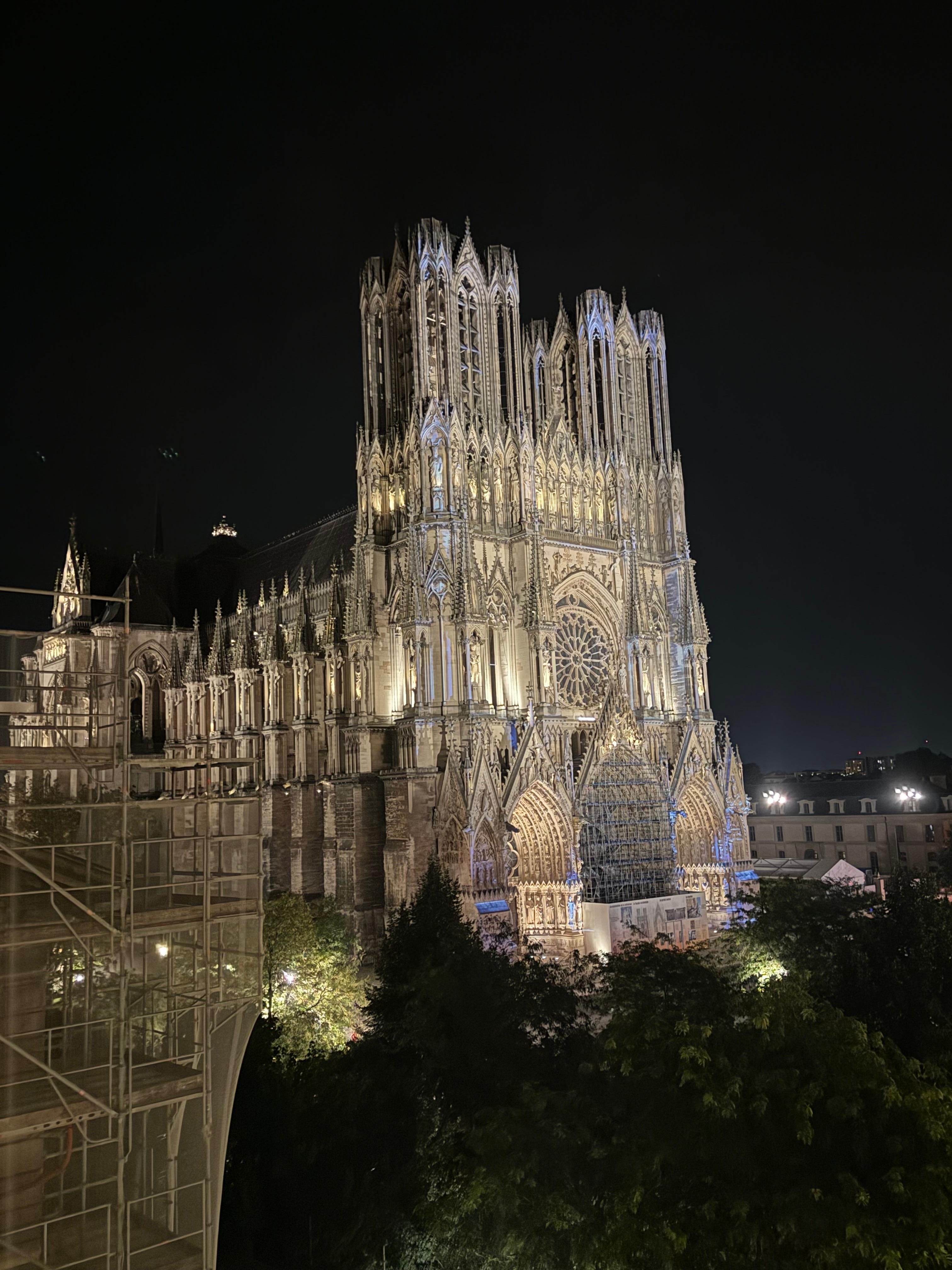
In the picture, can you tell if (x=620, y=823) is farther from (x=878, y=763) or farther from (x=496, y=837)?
(x=878, y=763)

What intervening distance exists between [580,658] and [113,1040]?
37.3 metres

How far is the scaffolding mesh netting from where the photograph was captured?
4325 cm

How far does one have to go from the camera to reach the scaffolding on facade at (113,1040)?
13.0 meters

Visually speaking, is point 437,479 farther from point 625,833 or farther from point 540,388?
point 625,833

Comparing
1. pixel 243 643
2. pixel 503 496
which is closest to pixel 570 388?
pixel 503 496

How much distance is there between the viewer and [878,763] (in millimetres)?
109062

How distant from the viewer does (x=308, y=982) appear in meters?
33.2

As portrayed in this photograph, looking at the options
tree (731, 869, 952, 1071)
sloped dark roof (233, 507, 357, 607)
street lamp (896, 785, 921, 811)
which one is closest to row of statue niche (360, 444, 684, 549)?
sloped dark roof (233, 507, 357, 607)

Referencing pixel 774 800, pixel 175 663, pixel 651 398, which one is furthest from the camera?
pixel 774 800

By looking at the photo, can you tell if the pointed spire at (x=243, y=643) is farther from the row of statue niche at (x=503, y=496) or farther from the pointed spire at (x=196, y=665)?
the row of statue niche at (x=503, y=496)

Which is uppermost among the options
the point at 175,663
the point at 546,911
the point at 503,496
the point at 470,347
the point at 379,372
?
the point at 470,347

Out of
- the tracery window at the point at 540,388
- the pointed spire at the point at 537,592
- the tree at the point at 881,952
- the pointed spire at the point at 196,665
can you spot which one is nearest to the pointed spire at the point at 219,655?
the pointed spire at the point at 196,665

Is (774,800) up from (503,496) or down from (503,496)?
down

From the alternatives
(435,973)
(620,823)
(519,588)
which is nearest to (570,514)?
(519,588)
